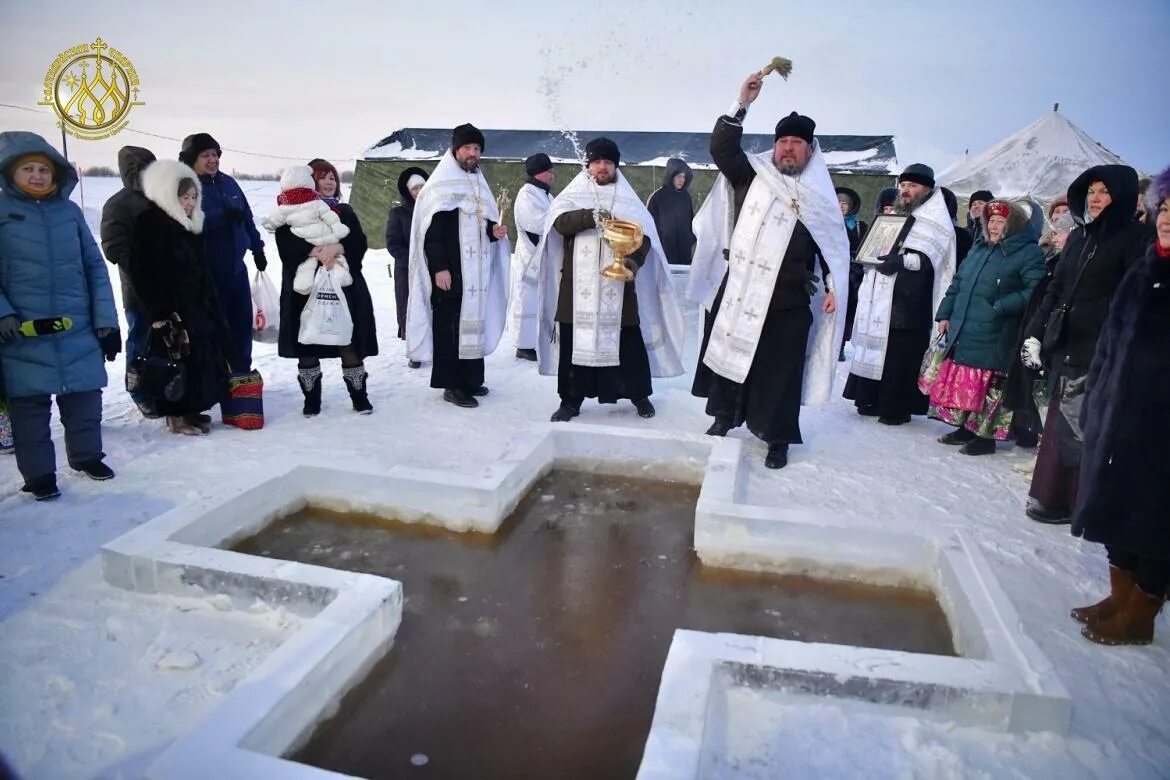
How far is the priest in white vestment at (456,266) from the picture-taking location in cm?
546

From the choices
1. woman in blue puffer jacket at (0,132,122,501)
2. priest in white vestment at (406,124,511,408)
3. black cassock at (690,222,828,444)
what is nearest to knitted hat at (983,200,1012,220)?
black cassock at (690,222,828,444)

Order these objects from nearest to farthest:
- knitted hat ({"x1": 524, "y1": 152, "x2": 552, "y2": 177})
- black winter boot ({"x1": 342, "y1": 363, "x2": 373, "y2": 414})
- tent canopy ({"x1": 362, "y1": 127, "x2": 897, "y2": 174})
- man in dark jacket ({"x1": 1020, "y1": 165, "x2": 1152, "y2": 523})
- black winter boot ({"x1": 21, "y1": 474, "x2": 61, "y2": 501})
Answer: man in dark jacket ({"x1": 1020, "y1": 165, "x2": 1152, "y2": 523}), black winter boot ({"x1": 21, "y1": 474, "x2": 61, "y2": 501}), black winter boot ({"x1": 342, "y1": 363, "x2": 373, "y2": 414}), knitted hat ({"x1": 524, "y1": 152, "x2": 552, "y2": 177}), tent canopy ({"x1": 362, "y1": 127, "x2": 897, "y2": 174})

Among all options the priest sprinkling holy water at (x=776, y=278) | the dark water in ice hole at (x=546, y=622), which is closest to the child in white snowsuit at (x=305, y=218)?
the dark water in ice hole at (x=546, y=622)

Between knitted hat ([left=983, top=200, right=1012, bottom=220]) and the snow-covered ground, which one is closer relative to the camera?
the snow-covered ground

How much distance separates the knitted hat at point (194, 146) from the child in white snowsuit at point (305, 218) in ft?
1.82

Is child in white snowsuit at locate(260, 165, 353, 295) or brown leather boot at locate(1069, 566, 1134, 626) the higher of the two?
child in white snowsuit at locate(260, 165, 353, 295)

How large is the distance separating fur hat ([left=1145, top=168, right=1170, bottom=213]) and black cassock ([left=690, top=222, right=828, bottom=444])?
205 cm

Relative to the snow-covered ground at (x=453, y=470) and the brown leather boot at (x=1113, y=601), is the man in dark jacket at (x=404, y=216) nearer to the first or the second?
the snow-covered ground at (x=453, y=470)

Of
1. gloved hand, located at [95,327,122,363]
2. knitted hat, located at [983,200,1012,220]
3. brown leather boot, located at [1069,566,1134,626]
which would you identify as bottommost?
brown leather boot, located at [1069,566,1134,626]

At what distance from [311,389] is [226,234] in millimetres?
1213

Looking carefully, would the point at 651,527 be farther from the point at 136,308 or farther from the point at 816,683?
the point at 136,308

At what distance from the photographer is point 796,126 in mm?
4402

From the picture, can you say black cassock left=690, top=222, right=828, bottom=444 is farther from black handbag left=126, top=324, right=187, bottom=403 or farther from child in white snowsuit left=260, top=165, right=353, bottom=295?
black handbag left=126, top=324, right=187, bottom=403

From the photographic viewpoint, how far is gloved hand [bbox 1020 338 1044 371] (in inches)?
154
